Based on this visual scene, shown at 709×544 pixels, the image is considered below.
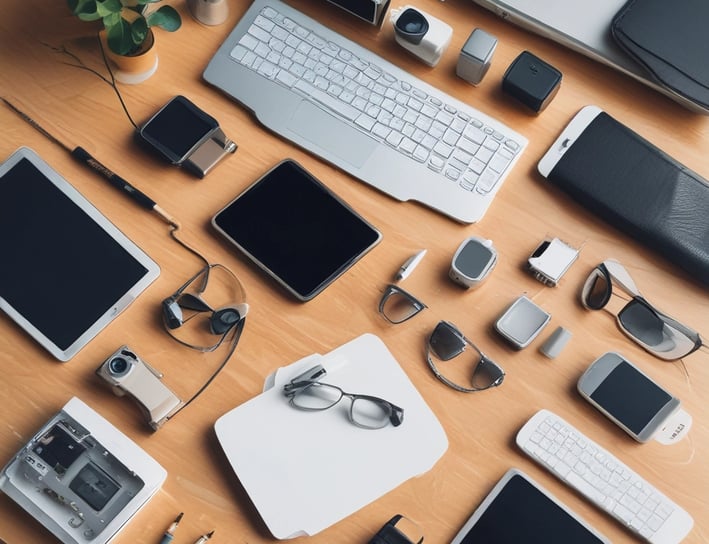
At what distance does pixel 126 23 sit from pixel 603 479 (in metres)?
0.99

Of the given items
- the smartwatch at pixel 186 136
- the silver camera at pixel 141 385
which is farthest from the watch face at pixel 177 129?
the silver camera at pixel 141 385

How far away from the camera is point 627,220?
4.33 ft

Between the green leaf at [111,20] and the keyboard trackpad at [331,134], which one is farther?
the keyboard trackpad at [331,134]

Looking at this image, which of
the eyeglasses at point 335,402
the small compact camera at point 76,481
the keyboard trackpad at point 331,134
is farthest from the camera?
the keyboard trackpad at point 331,134

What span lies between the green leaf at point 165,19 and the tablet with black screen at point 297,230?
10.5 inches

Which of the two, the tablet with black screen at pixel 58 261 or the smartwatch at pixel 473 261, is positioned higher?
the smartwatch at pixel 473 261

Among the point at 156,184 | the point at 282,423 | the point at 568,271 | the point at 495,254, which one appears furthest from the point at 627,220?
the point at 156,184

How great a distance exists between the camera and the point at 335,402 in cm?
125

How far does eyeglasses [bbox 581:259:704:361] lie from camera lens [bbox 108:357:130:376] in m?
0.71

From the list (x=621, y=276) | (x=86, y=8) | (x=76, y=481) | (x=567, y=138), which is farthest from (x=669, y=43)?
(x=76, y=481)

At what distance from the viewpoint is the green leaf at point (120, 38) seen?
4.08ft

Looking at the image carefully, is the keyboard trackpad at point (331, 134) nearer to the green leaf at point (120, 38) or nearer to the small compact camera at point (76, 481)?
the green leaf at point (120, 38)

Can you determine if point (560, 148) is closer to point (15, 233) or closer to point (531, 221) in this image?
point (531, 221)

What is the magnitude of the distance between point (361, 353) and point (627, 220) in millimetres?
473
